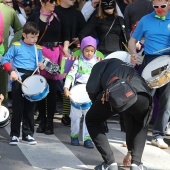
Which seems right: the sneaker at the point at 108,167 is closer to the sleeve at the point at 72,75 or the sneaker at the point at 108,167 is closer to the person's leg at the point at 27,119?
the sleeve at the point at 72,75

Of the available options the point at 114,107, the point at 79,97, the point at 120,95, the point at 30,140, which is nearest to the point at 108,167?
the point at 114,107

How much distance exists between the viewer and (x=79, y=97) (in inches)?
304

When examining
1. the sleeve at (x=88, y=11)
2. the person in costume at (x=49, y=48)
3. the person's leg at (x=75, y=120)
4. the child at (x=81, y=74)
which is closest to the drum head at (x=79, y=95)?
the child at (x=81, y=74)

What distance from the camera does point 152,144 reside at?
8.16m

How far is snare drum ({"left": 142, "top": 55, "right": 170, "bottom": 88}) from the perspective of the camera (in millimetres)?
7053

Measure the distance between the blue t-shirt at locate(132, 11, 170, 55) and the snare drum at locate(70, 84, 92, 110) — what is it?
40.3 inches

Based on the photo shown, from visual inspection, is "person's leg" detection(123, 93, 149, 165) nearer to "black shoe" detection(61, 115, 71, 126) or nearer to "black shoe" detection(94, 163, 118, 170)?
"black shoe" detection(94, 163, 118, 170)

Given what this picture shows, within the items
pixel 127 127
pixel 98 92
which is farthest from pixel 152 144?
pixel 98 92

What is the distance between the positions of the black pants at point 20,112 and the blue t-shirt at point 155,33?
5.58ft

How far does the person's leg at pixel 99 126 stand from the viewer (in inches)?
251

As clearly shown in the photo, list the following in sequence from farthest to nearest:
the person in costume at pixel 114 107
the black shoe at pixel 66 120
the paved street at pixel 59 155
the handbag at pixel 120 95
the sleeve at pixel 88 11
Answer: the sleeve at pixel 88 11 → the black shoe at pixel 66 120 → the paved street at pixel 59 155 → the person in costume at pixel 114 107 → the handbag at pixel 120 95

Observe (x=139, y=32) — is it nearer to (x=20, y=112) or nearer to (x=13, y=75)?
(x=13, y=75)

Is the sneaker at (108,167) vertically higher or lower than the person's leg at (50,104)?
higher

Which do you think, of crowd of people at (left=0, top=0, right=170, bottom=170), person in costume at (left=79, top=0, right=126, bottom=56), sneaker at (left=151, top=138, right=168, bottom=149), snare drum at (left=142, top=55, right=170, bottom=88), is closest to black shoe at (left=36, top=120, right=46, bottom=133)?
crowd of people at (left=0, top=0, right=170, bottom=170)
